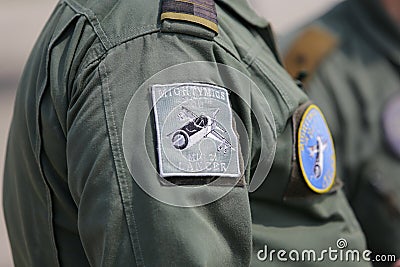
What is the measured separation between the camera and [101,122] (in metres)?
0.86

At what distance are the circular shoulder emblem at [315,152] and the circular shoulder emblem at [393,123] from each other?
1006mm

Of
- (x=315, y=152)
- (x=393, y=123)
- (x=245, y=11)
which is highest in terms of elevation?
(x=245, y=11)

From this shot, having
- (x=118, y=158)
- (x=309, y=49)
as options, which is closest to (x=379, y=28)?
(x=309, y=49)

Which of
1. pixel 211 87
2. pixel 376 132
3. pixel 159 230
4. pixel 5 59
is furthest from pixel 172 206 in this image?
pixel 5 59

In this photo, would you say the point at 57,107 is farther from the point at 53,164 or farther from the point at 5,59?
the point at 5,59

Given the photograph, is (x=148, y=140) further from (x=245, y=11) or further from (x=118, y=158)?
(x=245, y=11)

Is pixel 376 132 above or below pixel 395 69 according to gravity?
below

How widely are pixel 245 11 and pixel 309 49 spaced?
1146mm

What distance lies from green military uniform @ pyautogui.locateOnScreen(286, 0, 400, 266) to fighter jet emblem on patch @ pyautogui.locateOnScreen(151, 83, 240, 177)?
122cm

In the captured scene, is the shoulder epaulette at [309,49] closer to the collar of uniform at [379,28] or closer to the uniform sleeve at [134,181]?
the collar of uniform at [379,28]

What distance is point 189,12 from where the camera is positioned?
916 mm

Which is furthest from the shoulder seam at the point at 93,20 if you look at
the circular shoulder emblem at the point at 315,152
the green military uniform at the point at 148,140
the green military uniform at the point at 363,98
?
the green military uniform at the point at 363,98

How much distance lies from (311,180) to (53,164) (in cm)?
33

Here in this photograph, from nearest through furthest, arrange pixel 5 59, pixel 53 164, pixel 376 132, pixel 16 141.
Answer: pixel 53 164 < pixel 16 141 < pixel 376 132 < pixel 5 59
